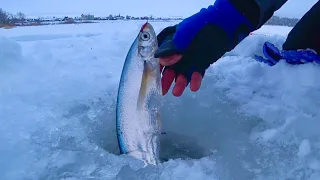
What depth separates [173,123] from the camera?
169cm

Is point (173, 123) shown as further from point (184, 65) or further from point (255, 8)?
point (255, 8)

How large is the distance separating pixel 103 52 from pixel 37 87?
1.04 metres

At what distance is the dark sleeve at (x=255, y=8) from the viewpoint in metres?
1.41

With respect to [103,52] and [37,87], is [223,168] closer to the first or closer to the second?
[37,87]

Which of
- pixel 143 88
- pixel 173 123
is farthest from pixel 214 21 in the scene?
pixel 173 123

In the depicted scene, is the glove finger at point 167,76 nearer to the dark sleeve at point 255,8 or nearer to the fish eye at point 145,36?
the fish eye at point 145,36

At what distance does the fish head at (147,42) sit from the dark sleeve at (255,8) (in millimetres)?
502

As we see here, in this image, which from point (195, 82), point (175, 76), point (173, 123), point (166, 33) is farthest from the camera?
point (173, 123)

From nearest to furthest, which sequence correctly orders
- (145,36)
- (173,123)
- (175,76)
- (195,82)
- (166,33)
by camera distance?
(145,36)
(195,82)
(175,76)
(166,33)
(173,123)

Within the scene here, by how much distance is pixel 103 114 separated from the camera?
1.58 m

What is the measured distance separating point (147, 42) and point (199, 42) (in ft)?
0.94

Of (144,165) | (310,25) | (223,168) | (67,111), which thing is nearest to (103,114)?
(67,111)

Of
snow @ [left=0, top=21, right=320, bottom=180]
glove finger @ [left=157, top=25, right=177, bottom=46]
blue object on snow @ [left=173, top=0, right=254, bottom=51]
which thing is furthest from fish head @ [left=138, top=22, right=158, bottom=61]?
snow @ [left=0, top=21, right=320, bottom=180]

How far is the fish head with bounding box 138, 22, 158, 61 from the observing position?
46.5 inches
